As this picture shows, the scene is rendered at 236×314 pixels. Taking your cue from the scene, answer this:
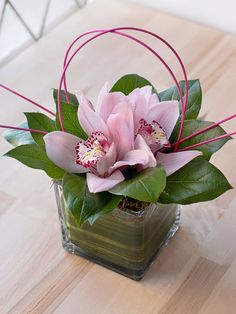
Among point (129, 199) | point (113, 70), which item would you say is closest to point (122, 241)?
point (129, 199)

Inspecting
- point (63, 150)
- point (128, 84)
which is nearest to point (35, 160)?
point (63, 150)

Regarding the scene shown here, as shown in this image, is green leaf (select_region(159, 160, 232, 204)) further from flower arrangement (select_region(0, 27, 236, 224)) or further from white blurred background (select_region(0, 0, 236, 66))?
white blurred background (select_region(0, 0, 236, 66))

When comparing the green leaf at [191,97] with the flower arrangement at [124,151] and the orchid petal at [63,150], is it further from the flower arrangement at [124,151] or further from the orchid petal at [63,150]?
the orchid petal at [63,150]

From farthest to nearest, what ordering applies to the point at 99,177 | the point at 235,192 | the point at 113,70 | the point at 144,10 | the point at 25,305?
the point at 144,10 → the point at 113,70 → the point at 235,192 → the point at 25,305 → the point at 99,177

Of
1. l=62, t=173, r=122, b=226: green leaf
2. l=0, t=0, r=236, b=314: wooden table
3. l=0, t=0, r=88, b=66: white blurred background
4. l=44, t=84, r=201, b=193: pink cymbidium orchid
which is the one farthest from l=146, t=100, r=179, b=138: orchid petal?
l=0, t=0, r=88, b=66: white blurred background

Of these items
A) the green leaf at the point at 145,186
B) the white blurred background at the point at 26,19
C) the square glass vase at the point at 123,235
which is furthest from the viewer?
the white blurred background at the point at 26,19

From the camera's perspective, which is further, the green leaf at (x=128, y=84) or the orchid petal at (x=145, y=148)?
the green leaf at (x=128, y=84)

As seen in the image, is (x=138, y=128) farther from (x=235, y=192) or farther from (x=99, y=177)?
(x=235, y=192)

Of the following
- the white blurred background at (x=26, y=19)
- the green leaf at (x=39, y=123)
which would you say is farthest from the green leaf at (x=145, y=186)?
the white blurred background at (x=26, y=19)
